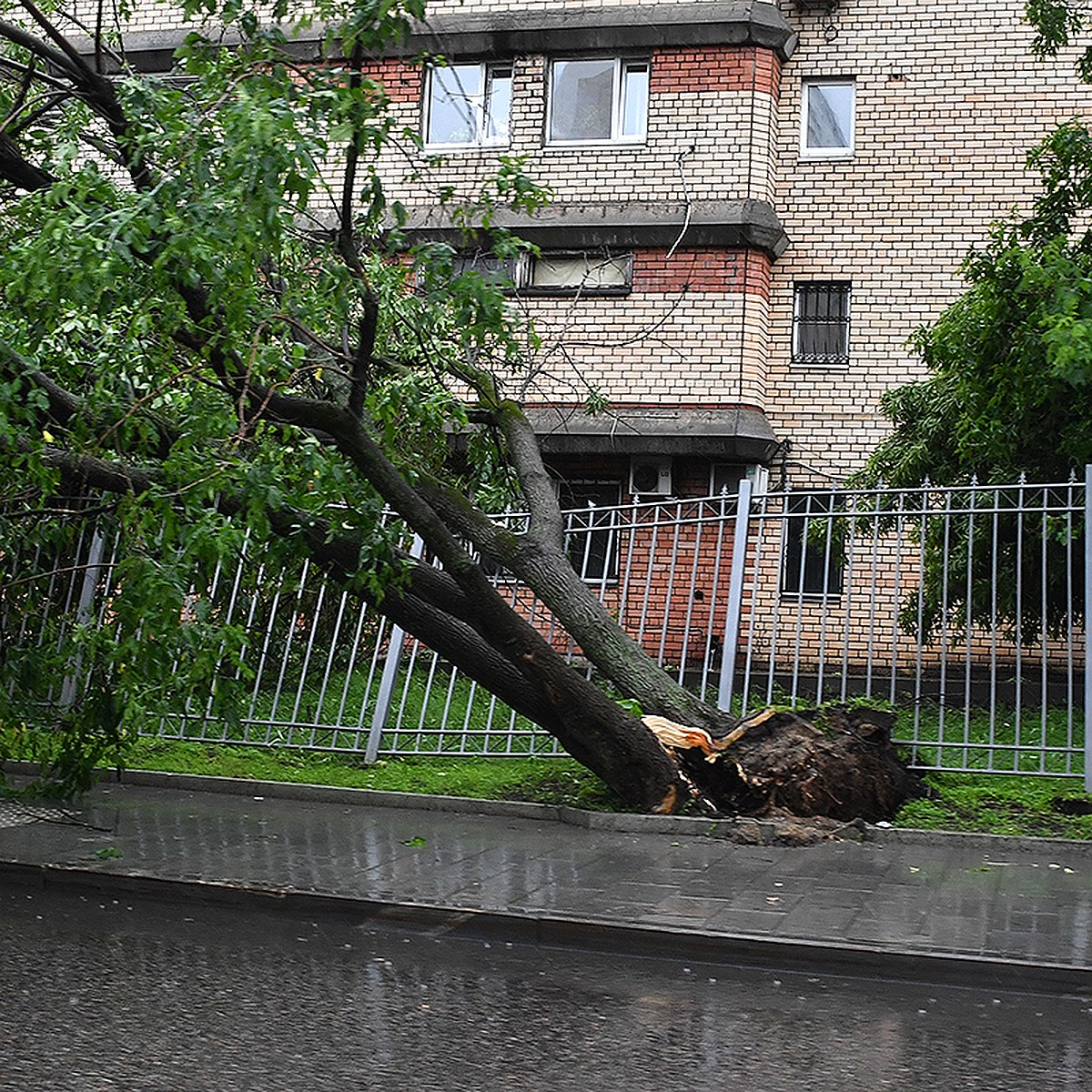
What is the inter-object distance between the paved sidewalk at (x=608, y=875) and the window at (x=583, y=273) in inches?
415

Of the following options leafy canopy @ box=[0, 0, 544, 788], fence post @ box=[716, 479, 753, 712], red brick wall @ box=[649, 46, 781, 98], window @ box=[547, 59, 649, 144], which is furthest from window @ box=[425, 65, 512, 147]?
fence post @ box=[716, 479, 753, 712]

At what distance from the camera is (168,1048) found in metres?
5.00

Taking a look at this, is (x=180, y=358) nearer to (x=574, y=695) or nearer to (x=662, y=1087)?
(x=574, y=695)

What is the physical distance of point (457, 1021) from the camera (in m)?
5.51

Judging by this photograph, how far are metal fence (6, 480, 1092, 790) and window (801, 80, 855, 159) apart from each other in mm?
6431

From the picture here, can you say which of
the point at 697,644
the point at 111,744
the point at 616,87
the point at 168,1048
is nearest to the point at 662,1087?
the point at 168,1048

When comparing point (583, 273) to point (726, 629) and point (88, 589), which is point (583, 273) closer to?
point (88, 589)

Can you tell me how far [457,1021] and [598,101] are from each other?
16.3 metres

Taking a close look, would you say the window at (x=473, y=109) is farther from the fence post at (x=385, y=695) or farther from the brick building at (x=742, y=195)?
the fence post at (x=385, y=695)

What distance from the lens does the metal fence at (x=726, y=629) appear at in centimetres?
994

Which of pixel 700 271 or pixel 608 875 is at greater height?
pixel 700 271

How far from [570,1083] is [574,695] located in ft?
15.2

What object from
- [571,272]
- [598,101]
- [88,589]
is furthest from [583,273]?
[88,589]

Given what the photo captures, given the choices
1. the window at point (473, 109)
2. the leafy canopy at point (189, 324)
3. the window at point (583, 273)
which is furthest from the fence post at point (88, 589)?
the window at point (473, 109)
